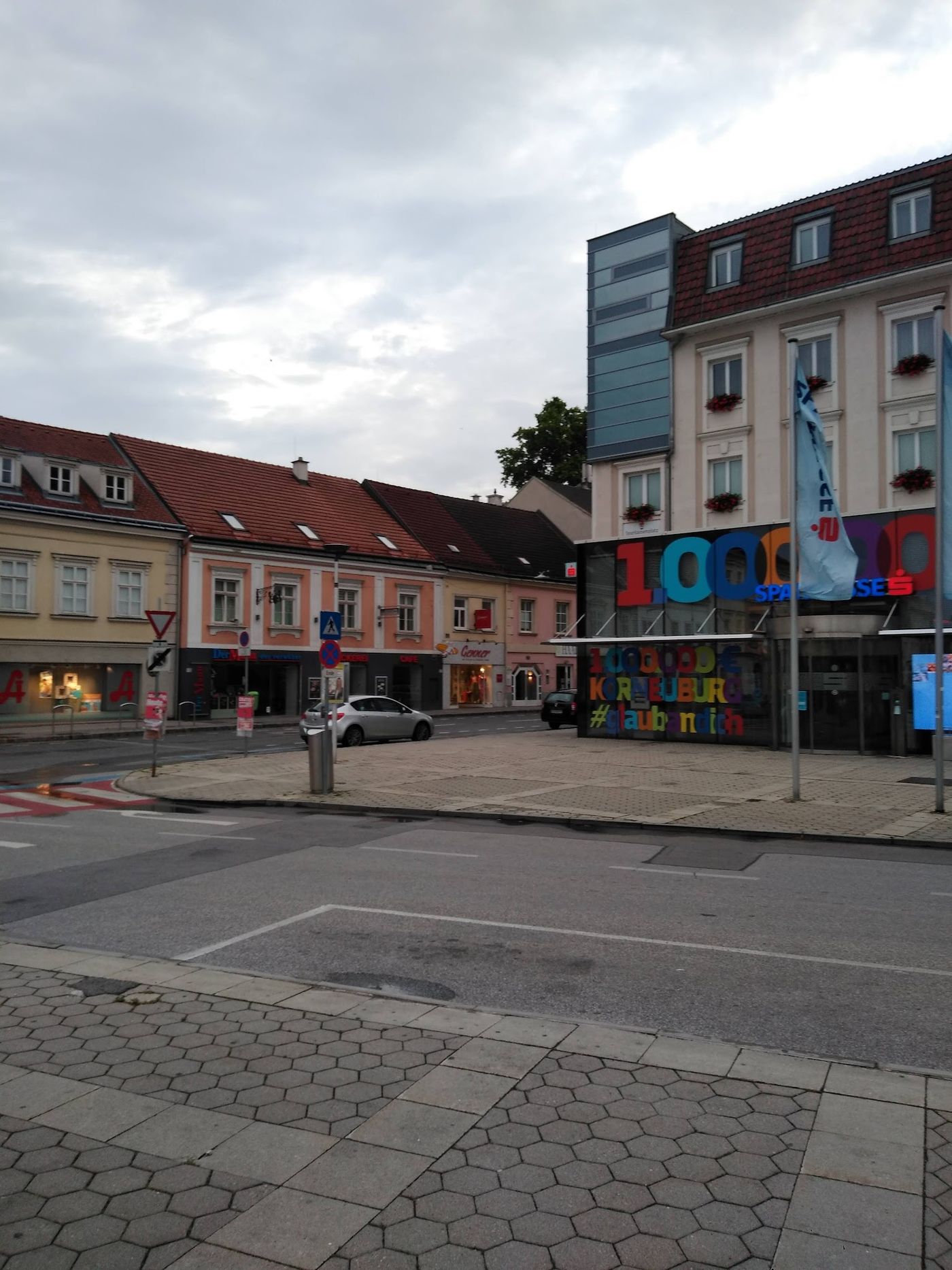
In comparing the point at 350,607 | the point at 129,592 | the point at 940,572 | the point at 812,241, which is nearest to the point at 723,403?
the point at 812,241

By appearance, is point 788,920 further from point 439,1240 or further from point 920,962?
point 439,1240

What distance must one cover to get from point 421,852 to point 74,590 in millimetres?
27516

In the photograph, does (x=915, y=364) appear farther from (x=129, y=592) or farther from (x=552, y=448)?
(x=552, y=448)

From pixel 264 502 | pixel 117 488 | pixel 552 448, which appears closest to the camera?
pixel 117 488

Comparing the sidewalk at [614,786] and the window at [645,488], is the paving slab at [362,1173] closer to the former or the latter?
the sidewalk at [614,786]

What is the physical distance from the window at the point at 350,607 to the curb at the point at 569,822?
26.9 m

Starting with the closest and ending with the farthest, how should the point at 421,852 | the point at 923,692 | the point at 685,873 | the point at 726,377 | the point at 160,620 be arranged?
the point at 685,873 → the point at 421,852 → the point at 160,620 → the point at 923,692 → the point at 726,377

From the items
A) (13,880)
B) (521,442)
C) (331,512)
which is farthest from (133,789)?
(521,442)

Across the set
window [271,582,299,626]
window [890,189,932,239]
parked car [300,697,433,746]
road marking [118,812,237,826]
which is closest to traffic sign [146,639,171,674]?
road marking [118,812,237,826]

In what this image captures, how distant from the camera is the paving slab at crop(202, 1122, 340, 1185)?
370 cm

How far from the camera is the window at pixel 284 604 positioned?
40.9 meters

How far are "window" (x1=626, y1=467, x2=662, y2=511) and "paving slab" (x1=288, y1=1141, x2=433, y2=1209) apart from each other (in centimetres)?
2570

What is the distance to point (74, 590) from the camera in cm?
3478

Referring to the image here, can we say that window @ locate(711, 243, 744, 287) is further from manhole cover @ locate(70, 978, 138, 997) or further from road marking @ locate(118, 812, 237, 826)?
manhole cover @ locate(70, 978, 138, 997)
